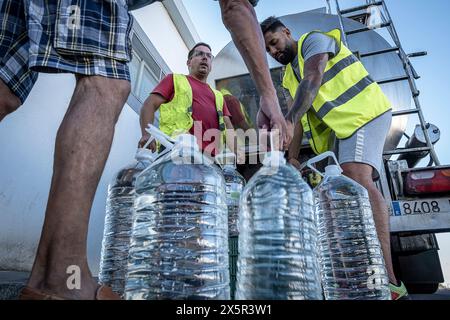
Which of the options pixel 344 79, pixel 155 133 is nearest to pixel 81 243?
pixel 155 133

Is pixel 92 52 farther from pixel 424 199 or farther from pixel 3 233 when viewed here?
pixel 424 199

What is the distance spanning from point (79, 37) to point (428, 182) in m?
1.81

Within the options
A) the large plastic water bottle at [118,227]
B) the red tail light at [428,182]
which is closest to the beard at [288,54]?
the red tail light at [428,182]

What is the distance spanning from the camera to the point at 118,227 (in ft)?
4.88

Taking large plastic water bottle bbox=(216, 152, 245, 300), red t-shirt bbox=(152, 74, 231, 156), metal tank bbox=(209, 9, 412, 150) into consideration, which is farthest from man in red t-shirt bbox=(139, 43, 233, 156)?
metal tank bbox=(209, 9, 412, 150)

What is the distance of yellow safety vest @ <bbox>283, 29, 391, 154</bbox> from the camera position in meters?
1.63

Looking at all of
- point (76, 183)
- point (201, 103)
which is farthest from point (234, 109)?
point (76, 183)

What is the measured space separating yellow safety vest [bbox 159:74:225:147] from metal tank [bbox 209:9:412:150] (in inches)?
31.9

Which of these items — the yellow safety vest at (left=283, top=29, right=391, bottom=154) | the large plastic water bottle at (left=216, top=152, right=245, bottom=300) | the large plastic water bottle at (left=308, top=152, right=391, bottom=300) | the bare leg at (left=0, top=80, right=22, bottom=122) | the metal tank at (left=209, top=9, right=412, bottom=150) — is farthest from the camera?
the metal tank at (left=209, top=9, right=412, bottom=150)

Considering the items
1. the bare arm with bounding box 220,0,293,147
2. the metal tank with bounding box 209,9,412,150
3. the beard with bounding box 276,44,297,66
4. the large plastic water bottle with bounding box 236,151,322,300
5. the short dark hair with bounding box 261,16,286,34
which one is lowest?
the large plastic water bottle with bounding box 236,151,322,300

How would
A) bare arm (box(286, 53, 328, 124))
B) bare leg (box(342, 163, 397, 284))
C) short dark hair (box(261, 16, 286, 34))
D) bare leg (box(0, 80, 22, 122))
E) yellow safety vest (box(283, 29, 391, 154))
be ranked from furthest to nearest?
1. short dark hair (box(261, 16, 286, 34))
2. yellow safety vest (box(283, 29, 391, 154))
3. bare arm (box(286, 53, 328, 124))
4. bare leg (box(342, 163, 397, 284))
5. bare leg (box(0, 80, 22, 122))

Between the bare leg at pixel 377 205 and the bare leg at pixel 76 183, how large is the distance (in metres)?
1.27

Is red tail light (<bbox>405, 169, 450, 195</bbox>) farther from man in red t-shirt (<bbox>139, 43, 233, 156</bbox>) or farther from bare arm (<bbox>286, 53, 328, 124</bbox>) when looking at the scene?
man in red t-shirt (<bbox>139, 43, 233, 156</bbox>)

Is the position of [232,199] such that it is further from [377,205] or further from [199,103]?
[199,103]
